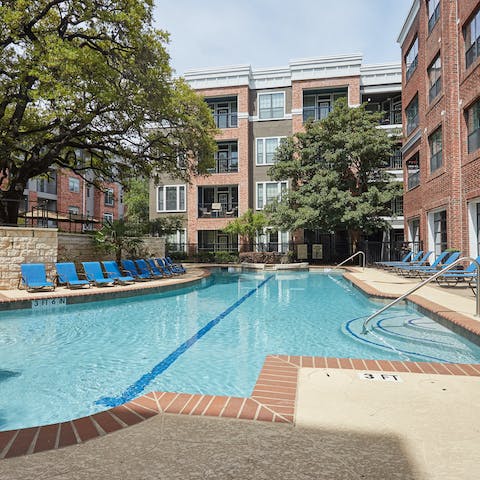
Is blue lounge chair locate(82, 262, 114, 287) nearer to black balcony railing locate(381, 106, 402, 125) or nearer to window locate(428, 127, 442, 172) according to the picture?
window locate(428, 127, 442, 172)

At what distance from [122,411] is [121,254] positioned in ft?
47.7

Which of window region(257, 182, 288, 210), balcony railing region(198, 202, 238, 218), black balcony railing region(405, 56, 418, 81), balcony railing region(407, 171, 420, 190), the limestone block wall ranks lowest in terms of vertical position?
the limestone block wall

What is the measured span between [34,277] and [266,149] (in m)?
22.2

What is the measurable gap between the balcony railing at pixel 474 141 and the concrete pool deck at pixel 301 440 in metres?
11.9

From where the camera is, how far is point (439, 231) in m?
16.7

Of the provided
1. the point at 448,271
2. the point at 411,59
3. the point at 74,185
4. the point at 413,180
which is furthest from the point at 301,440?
the point at 74,185

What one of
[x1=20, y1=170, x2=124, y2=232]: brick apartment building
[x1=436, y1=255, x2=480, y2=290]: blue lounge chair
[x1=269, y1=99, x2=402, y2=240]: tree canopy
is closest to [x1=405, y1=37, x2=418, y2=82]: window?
[x1=269, y1=99, x2=402, y2=240]: tree canopy

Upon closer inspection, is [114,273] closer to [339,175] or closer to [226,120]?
[339,175]

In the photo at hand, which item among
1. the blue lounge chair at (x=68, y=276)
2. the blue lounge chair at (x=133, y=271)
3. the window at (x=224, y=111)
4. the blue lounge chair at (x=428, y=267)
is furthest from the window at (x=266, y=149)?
the blue lounge chair at (x=68, y=276)

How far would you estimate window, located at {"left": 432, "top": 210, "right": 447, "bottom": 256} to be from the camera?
1606 centimetres

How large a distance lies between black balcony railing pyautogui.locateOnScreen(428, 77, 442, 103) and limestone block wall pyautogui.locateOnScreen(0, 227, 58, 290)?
16487 mm

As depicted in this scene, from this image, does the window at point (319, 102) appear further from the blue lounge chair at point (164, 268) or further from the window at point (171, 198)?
the blue lounge chair at point (164, 268)

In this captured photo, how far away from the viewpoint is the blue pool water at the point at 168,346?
4.25 meters

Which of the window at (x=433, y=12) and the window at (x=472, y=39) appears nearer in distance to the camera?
the window at (x=472, y=39)
